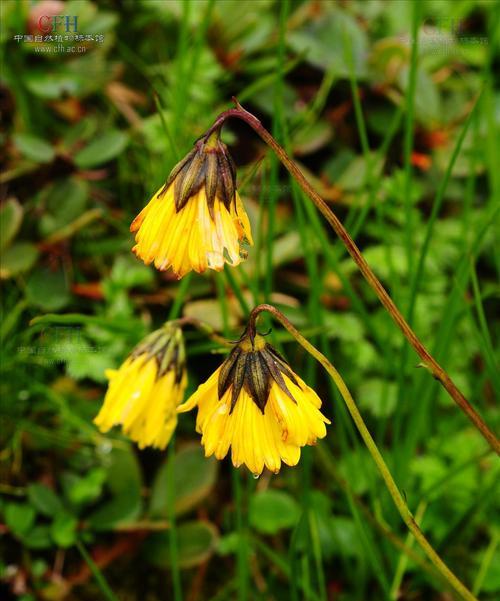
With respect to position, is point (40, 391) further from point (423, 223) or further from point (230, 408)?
point (423, 223)

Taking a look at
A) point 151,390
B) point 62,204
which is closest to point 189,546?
point 151,390

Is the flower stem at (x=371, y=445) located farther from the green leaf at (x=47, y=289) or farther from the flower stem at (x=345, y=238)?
the green leaf at (x=47, y=289)

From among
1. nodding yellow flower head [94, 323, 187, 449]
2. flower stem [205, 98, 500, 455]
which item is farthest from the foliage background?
flower stem [205, 98, 500, 455]

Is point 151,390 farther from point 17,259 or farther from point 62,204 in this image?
point 62,204

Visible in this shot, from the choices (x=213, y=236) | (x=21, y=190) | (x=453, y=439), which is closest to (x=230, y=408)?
(x=213, y=236)

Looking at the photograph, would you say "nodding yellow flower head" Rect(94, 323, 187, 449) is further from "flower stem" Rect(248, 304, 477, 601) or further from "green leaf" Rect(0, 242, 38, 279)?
"green leaf" Rect(0, 242, 38, 279)

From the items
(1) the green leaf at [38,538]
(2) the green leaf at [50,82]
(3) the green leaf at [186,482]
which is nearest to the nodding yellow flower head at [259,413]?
(3) the green leaf at [186,482]

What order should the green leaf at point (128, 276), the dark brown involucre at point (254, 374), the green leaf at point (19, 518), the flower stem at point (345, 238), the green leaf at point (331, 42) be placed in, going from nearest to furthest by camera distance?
1. the flower stem at point (345, 238)
2. the dark brown involucre at point (254, 374)
3. the green leaf at point (19, 518)
4. the green leaf at point (128, 276)
5. the green leaf at point (331, 42)
